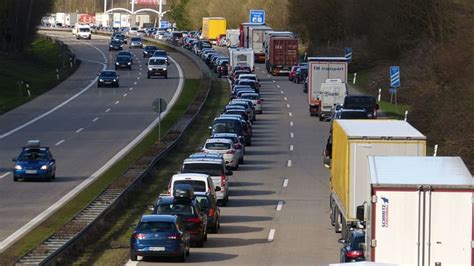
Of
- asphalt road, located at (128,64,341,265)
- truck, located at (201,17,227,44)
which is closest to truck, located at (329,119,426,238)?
asphalt road, located at (128,64,341,265)

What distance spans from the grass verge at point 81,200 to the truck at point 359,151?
6.87 meters

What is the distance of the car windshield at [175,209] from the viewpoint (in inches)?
1153

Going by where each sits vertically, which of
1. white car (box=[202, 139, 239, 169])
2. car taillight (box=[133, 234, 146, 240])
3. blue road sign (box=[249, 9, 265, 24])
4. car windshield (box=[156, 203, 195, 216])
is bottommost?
white car (box=[202, 139, 239, 169])

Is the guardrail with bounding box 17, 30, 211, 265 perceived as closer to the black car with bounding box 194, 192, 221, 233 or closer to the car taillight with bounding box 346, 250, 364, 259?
the black car with bounding box 194, 192, 221, 233

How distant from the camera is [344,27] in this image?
10550 centimetres

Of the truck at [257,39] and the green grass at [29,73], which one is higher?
the truck at [257,39]

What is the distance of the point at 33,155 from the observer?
42750mm

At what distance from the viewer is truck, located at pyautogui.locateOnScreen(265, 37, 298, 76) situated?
322 ft

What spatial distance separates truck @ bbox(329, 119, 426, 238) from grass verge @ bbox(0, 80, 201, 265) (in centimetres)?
687

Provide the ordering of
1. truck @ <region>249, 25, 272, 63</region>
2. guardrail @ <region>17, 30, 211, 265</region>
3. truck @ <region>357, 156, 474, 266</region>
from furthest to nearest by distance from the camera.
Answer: truck @ <region>249, 25, 272, 63</region> < guardrail @ <region>17, 30, 211, 265</region> < truck @ <region>357, 156, 474, 266</region>

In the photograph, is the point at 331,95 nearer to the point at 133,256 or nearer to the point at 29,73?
the point at 133,256

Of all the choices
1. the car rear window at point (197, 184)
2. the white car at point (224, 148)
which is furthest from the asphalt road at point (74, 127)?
the car rear window at point (197, 184)

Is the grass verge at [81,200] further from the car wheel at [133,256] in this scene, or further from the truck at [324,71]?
the truck at [324,71]

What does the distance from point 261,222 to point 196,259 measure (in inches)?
251
